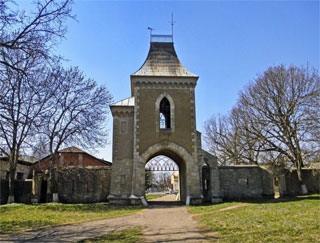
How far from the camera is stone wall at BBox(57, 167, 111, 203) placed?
2197 cm

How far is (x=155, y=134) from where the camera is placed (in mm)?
20469

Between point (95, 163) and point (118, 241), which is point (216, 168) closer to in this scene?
point (118, 241)

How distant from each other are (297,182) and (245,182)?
588 centimetres

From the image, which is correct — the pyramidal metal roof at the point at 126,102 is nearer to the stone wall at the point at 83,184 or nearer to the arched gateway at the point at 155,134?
the arched gateway at the point at 155,134

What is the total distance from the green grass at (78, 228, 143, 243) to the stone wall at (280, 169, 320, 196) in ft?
62.3

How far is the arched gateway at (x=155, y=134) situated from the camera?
65.0 ft

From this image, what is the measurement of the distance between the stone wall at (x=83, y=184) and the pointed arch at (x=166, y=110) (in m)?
6.03

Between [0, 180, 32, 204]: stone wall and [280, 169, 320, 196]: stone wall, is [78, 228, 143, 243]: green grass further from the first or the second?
[280, 169, 320, 196]: stone wall

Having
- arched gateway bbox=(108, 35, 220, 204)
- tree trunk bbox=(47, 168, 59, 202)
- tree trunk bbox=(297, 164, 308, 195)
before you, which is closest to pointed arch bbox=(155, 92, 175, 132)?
arched gateway bbox=(108, 35, 220, 204)

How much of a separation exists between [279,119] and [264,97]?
2314mm

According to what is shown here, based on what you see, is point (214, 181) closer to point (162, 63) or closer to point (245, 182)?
point (245, 182)

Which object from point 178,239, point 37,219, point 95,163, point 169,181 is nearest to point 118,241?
point 178,239

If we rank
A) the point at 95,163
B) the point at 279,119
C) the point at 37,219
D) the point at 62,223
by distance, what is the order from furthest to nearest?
the point at 95,163 → the point at 279,119 → the point at 37,219 → the point at 62,223

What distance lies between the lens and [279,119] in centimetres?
2456
